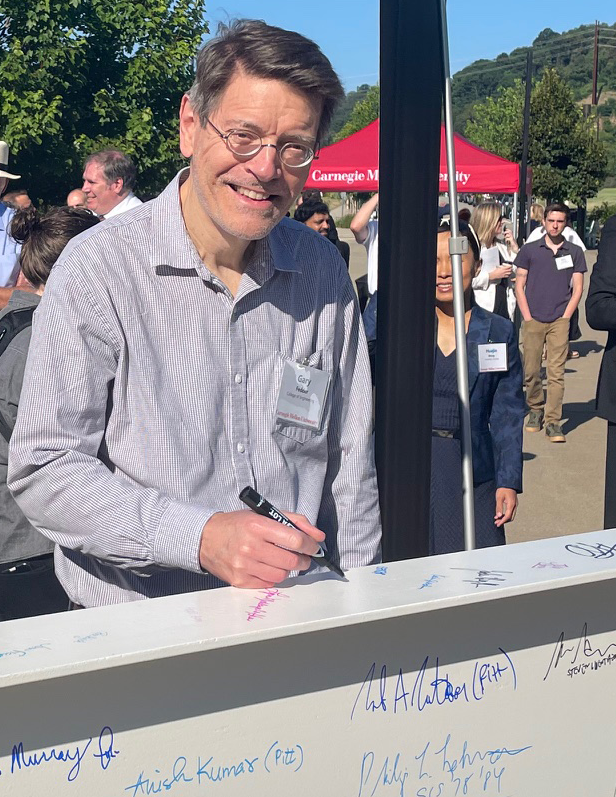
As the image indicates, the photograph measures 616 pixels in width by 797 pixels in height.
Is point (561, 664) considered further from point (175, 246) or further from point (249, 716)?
point (175, 246)

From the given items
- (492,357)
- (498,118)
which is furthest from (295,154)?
(498,118)

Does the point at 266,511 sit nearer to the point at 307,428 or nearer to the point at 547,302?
the point at 307,428

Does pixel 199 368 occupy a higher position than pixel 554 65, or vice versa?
pixel 554 65

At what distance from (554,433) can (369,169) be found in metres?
4.95

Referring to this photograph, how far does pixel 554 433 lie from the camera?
27.6 ft

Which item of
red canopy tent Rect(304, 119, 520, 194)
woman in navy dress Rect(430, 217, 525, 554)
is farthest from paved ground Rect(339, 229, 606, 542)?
red canopy tent Rect(304, 119, 520, 194)

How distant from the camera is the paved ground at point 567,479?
242 inches
